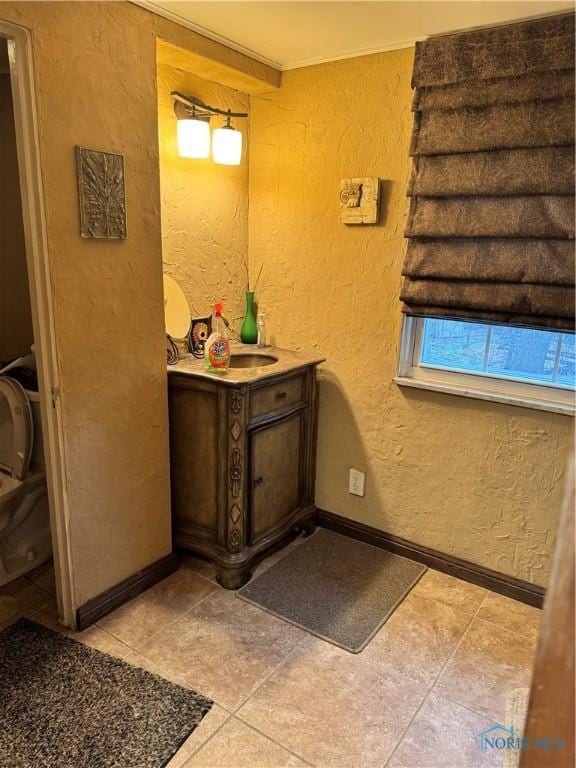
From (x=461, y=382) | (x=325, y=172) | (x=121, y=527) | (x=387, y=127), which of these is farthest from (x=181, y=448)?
(x=387, y=127)

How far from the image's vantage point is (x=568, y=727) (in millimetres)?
515

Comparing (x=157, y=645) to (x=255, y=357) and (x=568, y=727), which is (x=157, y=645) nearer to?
(x=255, y=357)

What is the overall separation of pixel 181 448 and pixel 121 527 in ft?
1.31

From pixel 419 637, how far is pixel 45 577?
1.56 metres

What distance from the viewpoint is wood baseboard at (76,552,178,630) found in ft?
6.45

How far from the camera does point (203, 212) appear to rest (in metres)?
2.42

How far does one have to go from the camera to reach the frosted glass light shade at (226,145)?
2.24 m

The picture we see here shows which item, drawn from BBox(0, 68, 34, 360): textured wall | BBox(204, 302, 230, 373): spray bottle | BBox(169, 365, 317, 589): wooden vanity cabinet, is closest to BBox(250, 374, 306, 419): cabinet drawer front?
BBox(169, 365, 317, 589): wooden vanity cabinet

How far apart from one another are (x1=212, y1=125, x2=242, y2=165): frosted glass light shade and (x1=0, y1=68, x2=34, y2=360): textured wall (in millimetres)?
973

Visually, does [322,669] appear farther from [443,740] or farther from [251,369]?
[251,369]

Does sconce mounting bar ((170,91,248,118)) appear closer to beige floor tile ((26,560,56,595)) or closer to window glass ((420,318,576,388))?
window glass ((420,318,576,388))

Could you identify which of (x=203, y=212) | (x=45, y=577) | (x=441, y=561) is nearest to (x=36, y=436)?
(x=45, y=577)

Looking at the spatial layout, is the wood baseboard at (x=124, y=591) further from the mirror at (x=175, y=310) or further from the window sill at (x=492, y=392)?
the window sill at (x=492, y=392)

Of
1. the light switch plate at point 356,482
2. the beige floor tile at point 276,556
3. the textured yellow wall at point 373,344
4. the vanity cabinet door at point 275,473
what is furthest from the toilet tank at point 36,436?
Result: the light switch plate at point 356,482
